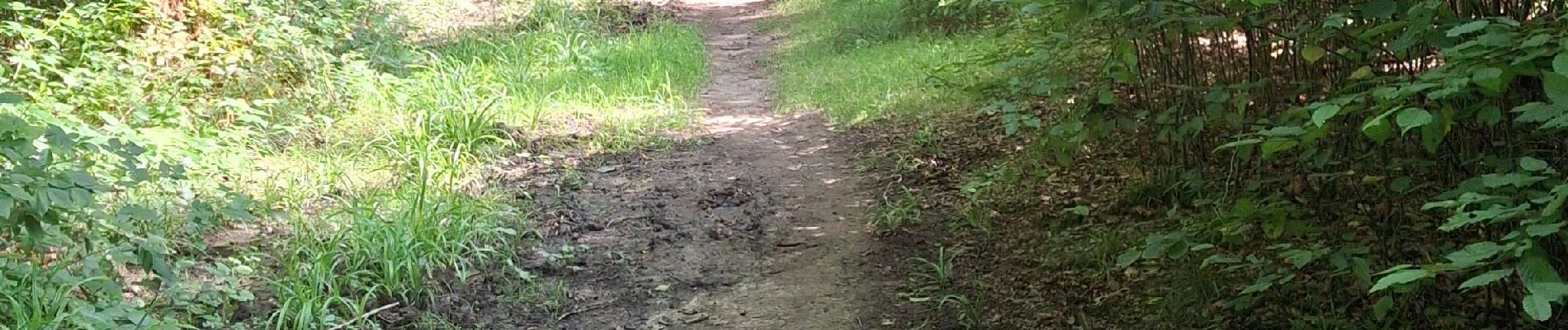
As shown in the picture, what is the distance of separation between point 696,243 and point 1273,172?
2648 mm

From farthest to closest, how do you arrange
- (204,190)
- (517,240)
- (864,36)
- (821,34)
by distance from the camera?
(821,34) → (864,36) → (204,190) → (517,240)

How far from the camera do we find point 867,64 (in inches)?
397

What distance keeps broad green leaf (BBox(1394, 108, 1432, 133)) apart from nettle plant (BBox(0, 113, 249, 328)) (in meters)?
3.54

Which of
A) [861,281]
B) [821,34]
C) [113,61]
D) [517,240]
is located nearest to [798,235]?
[861,281]

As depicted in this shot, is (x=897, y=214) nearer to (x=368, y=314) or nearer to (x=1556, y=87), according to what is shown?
(x=368, y=314)

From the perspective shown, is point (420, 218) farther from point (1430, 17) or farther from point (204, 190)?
point (1430, 17)

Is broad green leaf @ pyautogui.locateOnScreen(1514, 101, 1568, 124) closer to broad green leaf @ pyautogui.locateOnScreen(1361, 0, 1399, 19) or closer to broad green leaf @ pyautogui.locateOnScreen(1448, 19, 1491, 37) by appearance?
broad green leaf @ pyautogui.locateOnScreen(1448, 19, 1491, 37)

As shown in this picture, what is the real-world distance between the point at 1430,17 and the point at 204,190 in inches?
213

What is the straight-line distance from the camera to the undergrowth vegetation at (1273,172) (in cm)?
245

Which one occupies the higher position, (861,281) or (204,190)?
(204,190)

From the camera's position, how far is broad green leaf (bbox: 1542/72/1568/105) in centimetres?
218

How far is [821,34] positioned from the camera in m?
12.5

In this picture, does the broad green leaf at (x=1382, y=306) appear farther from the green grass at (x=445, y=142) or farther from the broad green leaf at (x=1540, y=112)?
the green grass at (x=445, y=142)

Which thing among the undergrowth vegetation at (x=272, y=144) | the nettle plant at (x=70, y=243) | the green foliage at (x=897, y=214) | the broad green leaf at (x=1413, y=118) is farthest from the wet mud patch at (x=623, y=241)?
the broad green leaf at (x=1413, y=118)
